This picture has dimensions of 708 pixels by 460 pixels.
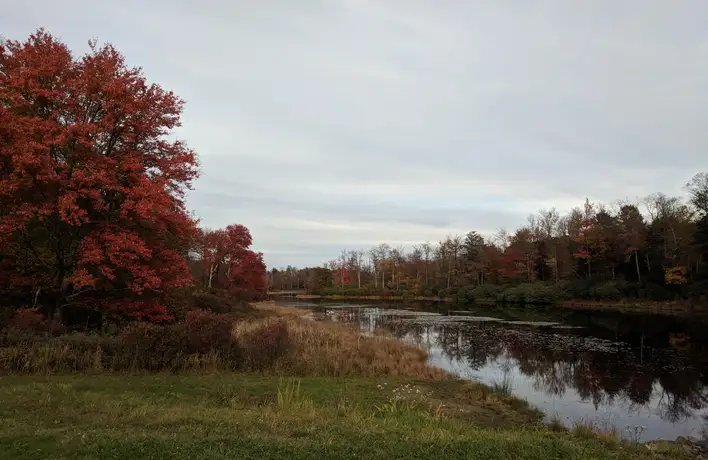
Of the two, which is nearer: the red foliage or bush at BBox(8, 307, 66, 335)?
bush at BBox(8, 307, 66, 335)

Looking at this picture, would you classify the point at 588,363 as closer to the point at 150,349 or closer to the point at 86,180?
the point at 150,349

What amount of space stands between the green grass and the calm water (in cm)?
410

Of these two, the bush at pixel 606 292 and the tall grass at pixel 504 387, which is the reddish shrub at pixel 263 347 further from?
the bush at pixel 606 292

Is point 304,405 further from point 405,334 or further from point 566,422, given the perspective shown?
point 405,334

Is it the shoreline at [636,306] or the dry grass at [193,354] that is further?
the shoreline at [636,306]

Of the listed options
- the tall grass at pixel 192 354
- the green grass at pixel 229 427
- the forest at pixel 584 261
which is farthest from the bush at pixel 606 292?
the green grass at pixel 229 427

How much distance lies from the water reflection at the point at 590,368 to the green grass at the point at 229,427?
4.09m

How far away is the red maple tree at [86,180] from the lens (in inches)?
600

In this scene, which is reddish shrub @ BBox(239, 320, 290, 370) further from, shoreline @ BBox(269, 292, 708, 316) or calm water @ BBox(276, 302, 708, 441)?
shoreline @ BBox(269, 292, 708, 316)

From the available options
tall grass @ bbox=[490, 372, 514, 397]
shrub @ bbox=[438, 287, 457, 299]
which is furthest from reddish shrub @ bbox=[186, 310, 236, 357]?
shrub @ bbox=[438, 287, 457, 299]

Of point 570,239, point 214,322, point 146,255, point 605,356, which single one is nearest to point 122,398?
point 214,322

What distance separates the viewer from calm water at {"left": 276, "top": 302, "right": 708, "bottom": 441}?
13.4 meters

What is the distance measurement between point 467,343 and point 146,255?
18107 mm

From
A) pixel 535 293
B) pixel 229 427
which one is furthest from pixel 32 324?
pixel 535 293
